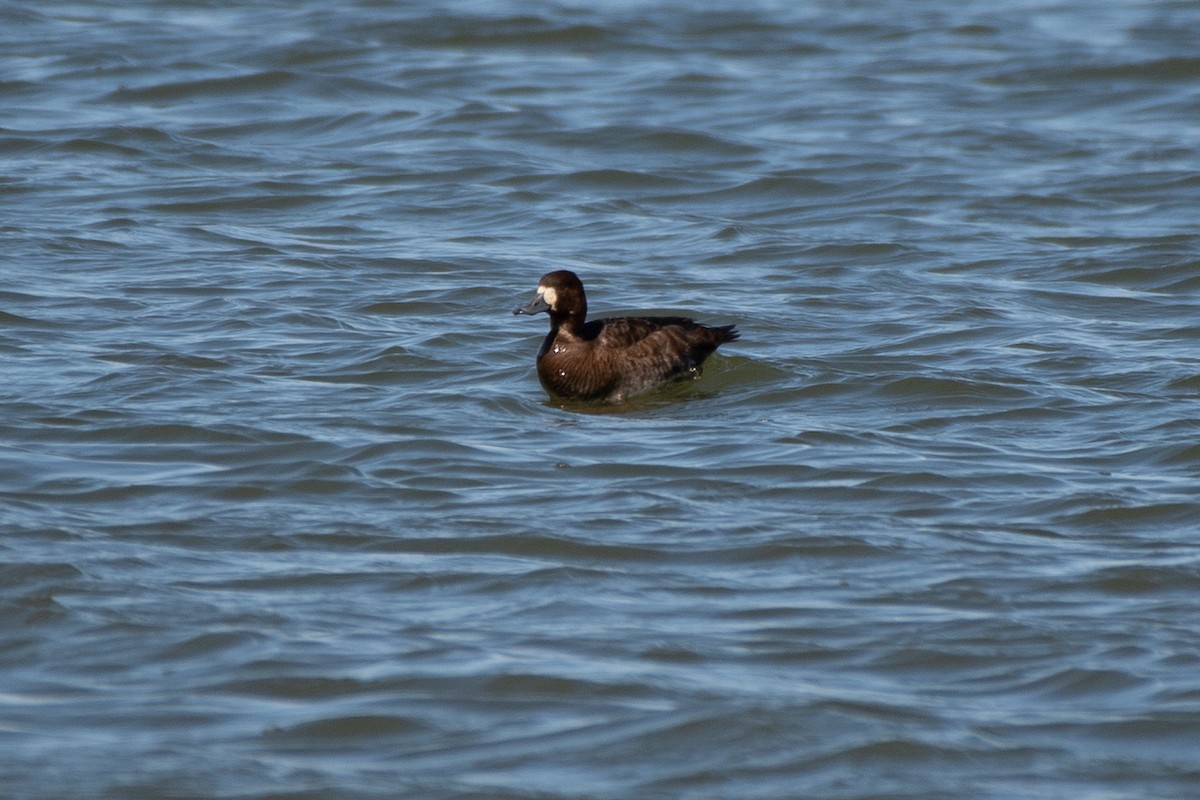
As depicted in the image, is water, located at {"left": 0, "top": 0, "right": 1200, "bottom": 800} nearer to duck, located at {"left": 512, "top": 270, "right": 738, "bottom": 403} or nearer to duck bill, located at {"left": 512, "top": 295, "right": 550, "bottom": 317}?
duck, located at {"left": 512, "top": 270, "right": 738, "bottom": 403}

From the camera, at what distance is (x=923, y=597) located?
22.5 feet

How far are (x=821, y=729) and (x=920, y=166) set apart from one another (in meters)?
10.4

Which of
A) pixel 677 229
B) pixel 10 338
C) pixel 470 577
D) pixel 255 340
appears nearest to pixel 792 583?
pixel 470 577

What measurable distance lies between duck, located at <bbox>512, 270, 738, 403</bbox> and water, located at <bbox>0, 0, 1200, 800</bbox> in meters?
0.19

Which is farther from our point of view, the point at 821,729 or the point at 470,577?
the point at 470,577

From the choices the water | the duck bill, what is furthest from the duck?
the water

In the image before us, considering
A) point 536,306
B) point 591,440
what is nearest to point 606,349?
point 536,306

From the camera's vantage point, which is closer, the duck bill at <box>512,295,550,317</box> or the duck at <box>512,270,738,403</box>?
the duck at <box>512,270,738,403</box>

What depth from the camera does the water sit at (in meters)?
5.81

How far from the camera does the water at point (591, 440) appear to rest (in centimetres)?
581

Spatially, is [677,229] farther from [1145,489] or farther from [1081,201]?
[1145,489]

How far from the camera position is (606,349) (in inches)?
396

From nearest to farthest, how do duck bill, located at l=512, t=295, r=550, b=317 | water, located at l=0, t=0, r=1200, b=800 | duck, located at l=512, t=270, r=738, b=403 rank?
1. water, located at l=0, t=0, r=1200, b=800
2. duck, located at l=512, t=270, r=738, b=403
3. duck bill, located at l=512, t=295, r=550, b=317

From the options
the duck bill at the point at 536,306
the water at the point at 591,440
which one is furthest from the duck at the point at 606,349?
the water at the point at 591,440
